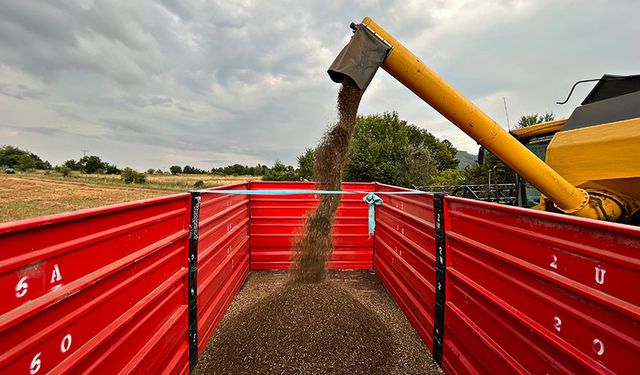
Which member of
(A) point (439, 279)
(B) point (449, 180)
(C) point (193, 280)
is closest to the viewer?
(C) point (193, 280)

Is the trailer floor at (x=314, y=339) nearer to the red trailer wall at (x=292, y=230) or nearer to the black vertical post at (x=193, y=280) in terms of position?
the black vertical post at (x=193, y=280)

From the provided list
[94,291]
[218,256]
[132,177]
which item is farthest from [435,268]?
[132,177]

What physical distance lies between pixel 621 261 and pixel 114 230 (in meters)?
2.25

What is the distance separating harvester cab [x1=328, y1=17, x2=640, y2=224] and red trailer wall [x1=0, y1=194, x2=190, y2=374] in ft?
6.16

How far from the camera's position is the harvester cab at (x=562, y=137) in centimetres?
252

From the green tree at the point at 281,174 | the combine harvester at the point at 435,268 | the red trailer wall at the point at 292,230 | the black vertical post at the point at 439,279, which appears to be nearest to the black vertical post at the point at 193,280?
the combine harvester at the point at 435,268

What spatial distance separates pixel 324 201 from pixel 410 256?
3.98 ft

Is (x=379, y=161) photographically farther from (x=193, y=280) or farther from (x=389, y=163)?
(x=193, y=280)

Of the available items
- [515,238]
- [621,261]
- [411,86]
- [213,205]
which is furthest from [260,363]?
[411,86]

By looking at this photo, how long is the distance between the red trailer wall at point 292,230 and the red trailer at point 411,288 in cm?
172

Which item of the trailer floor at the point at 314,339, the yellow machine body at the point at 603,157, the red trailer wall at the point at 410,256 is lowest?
the trailer floor at the point at 314,339

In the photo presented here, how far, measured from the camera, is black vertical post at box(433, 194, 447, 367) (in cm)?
263

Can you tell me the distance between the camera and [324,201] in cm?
394

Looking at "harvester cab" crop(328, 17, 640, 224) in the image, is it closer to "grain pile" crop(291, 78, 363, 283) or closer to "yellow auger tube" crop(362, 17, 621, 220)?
"yellow auger tube" crop(362, 17, 621, 220)
